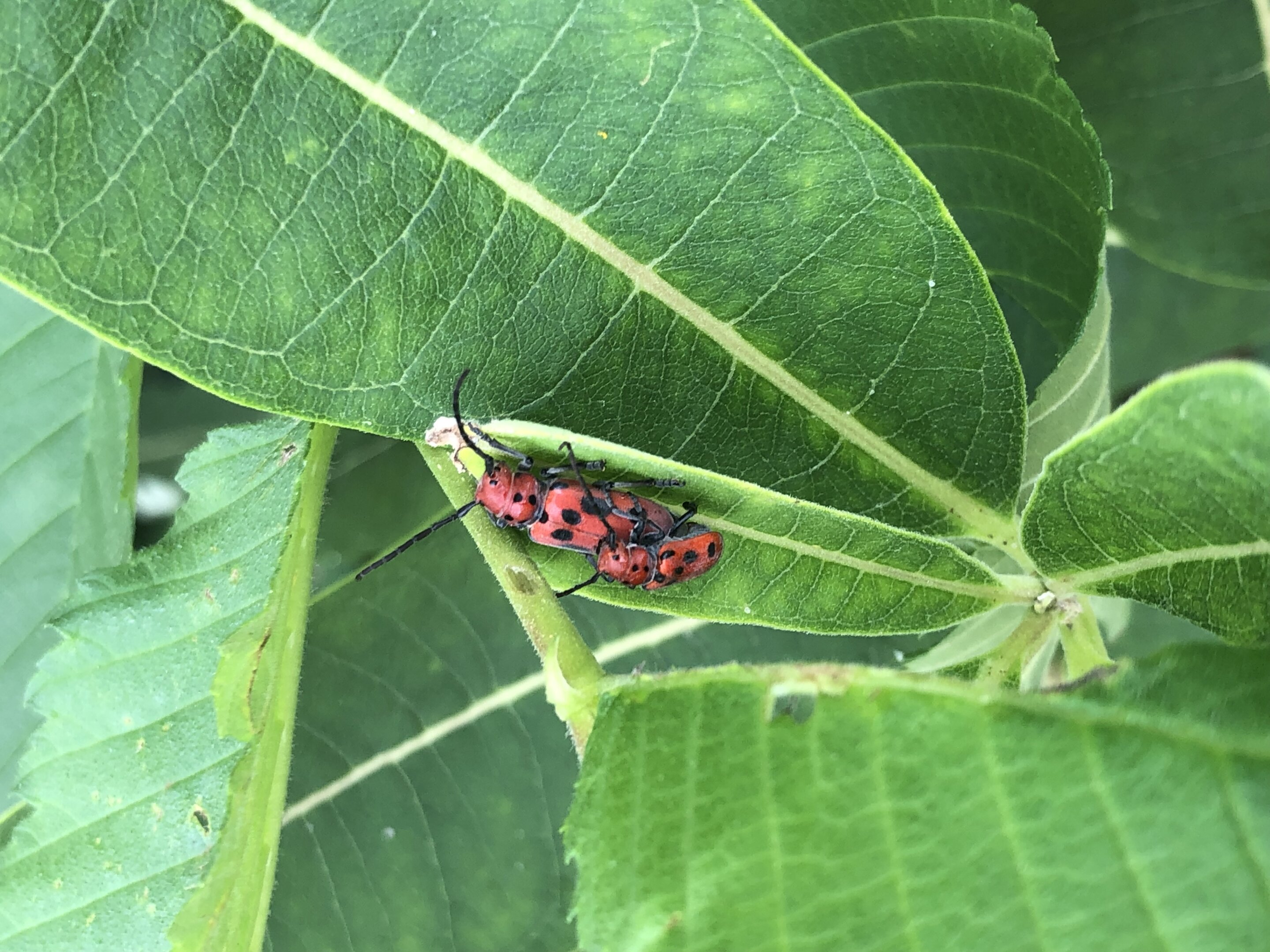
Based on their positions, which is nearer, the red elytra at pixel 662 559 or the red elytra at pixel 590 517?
the red elytra at pixel 662 559

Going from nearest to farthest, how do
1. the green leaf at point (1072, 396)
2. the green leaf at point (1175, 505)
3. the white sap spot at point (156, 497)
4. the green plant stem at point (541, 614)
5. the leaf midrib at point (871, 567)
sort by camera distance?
the green leaf at point (1175, 505) < the green plant stem at point (541, 614) < the leaf midrib at point (871, 567) < the green leaf at point (1072, 396) < the white sap spot at point (156, 497)

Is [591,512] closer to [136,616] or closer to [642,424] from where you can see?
[642,424]

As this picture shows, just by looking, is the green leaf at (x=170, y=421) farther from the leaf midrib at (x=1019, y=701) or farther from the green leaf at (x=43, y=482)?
the leaf midrib at (x=1019, y=701)

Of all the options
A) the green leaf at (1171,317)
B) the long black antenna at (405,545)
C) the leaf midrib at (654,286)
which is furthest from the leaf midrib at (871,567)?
the green leaf at (1171,317)

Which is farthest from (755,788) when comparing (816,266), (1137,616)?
(1137,616)

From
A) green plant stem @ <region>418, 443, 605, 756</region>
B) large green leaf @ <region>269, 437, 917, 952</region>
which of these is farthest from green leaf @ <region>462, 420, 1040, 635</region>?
large green leaf @ <region>269, 437, 917, 952</region>

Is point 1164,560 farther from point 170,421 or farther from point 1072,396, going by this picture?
point 170,421
